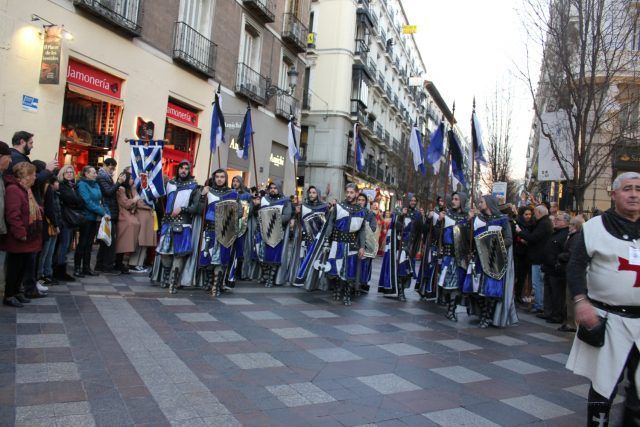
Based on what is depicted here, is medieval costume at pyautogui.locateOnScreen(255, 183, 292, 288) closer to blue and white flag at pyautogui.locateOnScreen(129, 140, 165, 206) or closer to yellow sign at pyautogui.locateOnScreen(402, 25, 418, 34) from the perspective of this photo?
blue and white flag at pyautogui.locateOnScreen(129, 140, 165, 206)

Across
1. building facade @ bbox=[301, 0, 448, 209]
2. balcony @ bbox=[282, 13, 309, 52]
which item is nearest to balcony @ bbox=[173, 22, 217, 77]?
balcony @ bbox=[282, 13, 309, 52]

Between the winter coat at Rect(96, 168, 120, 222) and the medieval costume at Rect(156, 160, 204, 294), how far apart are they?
59.0 inches

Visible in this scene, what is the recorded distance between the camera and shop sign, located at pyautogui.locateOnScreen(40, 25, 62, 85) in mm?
11250

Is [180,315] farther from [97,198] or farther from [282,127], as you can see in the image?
[282,127]

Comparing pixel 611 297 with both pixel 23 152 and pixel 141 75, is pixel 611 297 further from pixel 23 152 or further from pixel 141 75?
pixel 141 75

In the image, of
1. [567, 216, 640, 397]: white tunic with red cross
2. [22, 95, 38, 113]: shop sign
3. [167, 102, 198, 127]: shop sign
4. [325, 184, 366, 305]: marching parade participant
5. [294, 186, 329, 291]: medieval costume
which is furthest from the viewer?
[167, 102, 198, 127]: shop sign

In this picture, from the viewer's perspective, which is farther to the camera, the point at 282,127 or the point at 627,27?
the point at 282,127

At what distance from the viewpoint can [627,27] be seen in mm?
12609

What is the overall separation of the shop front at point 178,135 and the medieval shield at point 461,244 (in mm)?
9804

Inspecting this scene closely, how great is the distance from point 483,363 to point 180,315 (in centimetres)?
393

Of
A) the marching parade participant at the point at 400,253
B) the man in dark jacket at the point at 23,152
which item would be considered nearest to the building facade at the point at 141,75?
the marching parade participant at the point at 400,253

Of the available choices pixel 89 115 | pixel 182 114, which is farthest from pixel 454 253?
pixel 182 114

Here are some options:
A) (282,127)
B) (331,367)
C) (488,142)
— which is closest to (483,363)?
(331,367)

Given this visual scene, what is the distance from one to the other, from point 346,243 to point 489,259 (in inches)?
96.2
